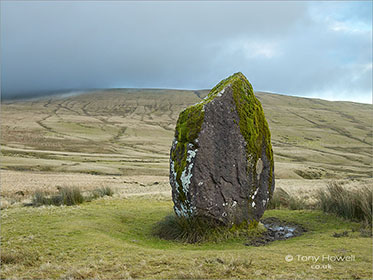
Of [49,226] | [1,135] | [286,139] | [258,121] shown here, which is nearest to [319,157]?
[286,139]

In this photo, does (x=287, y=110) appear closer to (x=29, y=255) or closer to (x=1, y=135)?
(x=1, y=135)

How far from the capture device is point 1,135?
82.8 m

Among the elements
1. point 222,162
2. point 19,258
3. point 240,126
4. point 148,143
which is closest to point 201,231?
point 222,162

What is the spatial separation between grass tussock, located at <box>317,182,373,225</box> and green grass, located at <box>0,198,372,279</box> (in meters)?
0.40

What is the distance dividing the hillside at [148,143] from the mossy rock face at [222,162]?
3265 centimetres

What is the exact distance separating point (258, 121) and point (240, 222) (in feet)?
12.8

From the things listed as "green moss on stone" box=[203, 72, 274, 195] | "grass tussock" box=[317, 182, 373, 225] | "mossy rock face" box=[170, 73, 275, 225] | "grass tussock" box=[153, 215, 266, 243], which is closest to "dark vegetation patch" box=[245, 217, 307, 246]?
"grass tussock" box=[153, 215, 266, 243]

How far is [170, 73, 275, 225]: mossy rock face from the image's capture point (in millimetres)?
10836

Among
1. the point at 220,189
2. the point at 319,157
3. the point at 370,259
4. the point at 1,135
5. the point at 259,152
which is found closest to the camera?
the point at 370,259

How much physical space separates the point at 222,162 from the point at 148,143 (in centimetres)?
8099

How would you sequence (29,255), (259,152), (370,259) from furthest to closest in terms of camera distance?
(259,152) < (29,255) < (370,259)

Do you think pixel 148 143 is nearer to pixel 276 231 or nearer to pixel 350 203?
pixel 276 231

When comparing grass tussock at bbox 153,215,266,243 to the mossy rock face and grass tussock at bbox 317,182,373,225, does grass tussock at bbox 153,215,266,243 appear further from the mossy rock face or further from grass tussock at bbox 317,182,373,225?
grass tussock at bbox 317,182,373,225

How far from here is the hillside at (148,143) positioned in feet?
157
